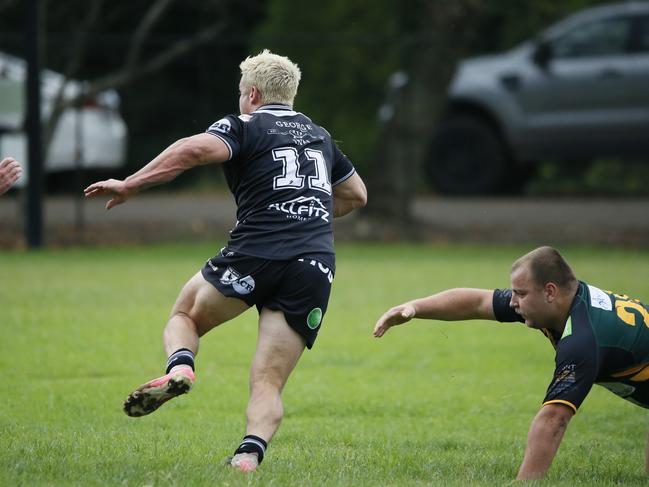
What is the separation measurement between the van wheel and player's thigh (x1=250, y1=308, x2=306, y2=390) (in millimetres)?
12806

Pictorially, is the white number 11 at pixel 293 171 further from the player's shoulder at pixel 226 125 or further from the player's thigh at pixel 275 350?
the player's thigh at pixel 275 350

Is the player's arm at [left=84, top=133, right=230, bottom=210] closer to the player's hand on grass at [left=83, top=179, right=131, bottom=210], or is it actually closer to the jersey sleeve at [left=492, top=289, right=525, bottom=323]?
the player's hand on grass at [left=83, top=179, right=131, bottom=210]

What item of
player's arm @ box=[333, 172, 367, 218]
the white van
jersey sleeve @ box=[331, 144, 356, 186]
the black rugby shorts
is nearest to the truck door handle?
the white van

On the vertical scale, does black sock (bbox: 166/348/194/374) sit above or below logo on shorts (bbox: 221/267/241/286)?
below

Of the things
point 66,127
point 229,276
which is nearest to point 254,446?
point 229,276

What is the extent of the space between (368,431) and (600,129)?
11231mm

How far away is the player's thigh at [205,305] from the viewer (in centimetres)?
528

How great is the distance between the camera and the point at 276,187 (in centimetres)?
526

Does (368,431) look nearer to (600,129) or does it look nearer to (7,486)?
(7,486)

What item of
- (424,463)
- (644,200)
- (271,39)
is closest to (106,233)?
(271,39)

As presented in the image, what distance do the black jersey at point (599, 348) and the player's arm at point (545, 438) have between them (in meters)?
0.04

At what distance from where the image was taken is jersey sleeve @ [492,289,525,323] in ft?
17.7

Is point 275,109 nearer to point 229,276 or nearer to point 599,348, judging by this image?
point 229,276

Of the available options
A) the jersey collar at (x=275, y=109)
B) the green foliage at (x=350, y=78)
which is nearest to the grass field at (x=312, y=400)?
the jersey collar at (x=275, y=109)
